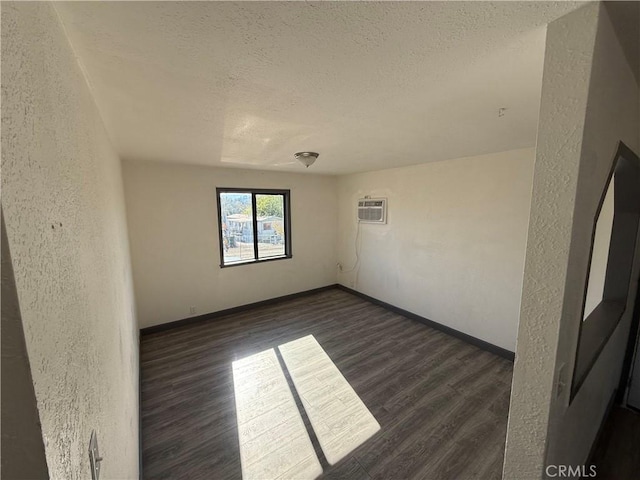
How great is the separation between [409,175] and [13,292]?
149 inches

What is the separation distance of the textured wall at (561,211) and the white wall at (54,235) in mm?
1282

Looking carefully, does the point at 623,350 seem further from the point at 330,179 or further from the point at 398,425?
the point at 330,179

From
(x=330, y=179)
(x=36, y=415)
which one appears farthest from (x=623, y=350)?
(x=330, y=179)

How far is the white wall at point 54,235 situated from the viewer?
0.39m

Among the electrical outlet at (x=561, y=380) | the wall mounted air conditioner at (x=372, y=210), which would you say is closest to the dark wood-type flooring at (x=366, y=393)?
the electrical outlet at (x=561, y=380)

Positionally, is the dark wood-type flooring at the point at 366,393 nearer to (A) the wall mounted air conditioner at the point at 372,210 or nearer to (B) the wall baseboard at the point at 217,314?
(B) the wall baseboard at the point at 217,314

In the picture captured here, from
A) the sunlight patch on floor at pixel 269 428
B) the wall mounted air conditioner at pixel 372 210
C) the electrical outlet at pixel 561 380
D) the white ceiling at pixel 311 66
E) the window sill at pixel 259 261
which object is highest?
the white ceiling at pixel 311 66

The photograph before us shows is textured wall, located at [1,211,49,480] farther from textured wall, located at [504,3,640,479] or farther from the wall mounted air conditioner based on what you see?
the wall mounted air conditioner

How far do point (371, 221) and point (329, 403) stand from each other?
274 centimetres

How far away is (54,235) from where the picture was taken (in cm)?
55

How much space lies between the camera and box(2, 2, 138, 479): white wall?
0.39 metres

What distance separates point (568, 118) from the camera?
32.2 inches

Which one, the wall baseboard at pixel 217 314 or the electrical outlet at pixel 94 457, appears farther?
the wall baseboard at pixel 217 314

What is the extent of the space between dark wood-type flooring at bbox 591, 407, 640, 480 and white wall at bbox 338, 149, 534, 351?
2.80 feet
